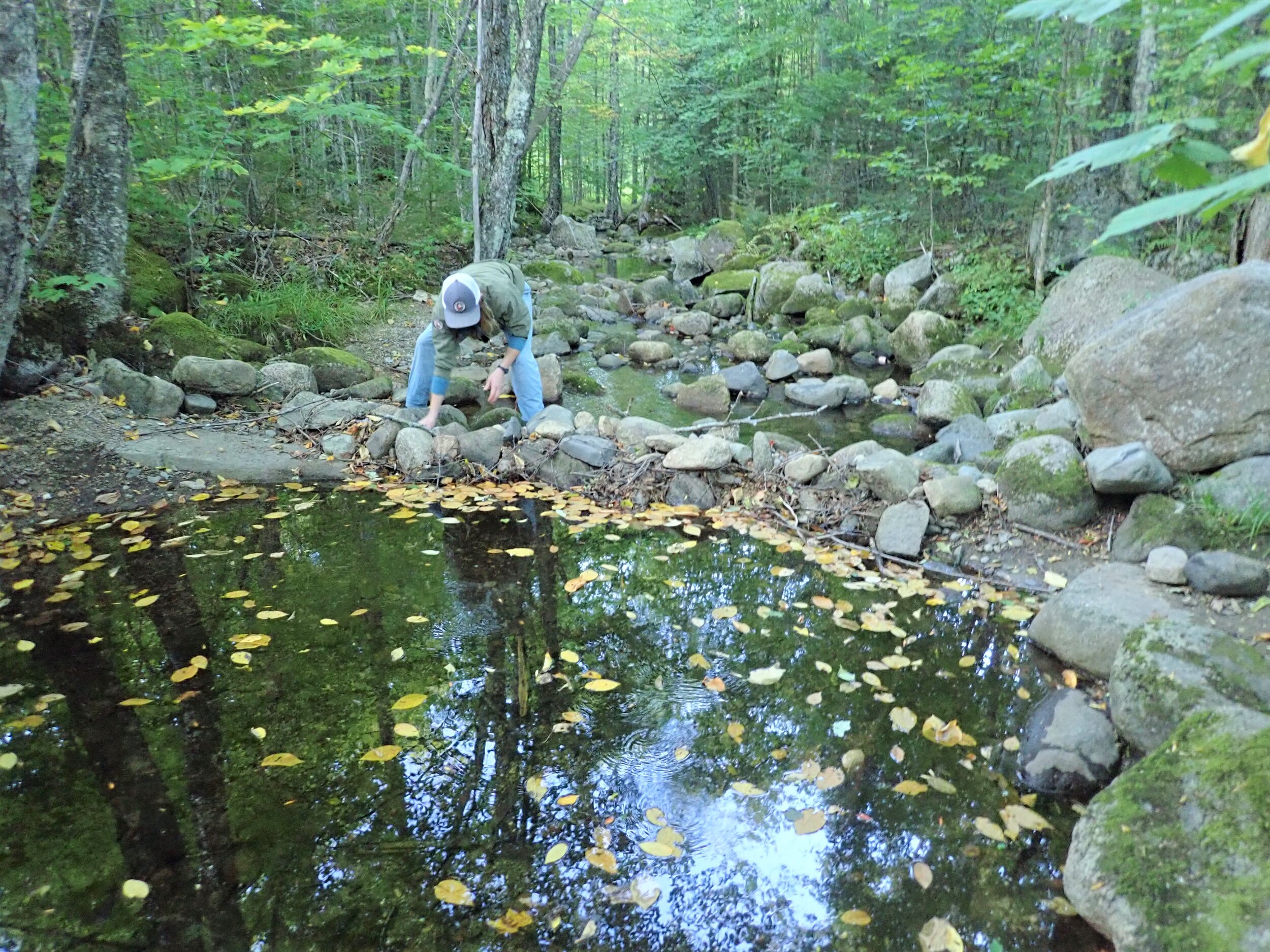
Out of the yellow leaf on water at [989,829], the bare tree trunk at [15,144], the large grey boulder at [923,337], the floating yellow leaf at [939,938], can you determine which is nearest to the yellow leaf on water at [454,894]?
the floating yellow leaf at [939,938]

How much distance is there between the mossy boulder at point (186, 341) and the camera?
7.40 m

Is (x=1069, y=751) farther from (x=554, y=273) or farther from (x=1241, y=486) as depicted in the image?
(x=554, y=273)

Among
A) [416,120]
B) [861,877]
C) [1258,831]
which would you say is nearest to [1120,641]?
[1258,831]

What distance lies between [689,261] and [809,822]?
15511mm

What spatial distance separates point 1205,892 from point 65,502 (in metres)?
6.32

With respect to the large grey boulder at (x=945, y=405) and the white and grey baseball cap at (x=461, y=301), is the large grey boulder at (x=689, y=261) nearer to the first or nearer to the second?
the large grey boulder at (x=945, y=405)

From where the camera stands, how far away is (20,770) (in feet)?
10.0

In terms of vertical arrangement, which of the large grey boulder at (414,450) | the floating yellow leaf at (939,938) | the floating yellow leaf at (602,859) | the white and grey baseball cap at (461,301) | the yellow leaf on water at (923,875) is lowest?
the floating yellow leaf at (939,938)

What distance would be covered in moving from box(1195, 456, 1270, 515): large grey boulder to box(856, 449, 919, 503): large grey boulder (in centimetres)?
170

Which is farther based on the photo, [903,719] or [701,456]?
[701,456]

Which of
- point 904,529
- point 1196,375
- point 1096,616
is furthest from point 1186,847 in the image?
point 1196,375

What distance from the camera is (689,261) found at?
56.9 feet

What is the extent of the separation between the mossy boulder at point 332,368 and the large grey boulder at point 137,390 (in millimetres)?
1392

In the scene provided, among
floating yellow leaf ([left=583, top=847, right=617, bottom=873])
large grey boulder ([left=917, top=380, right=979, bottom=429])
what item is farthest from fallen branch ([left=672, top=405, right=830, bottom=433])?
floating yellow leaf ([left=583, top=847, right=617, bottom=873])
